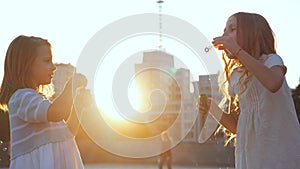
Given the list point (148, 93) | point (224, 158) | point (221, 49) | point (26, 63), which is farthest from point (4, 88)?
point (224, 158)

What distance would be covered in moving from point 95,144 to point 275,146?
23.0 metres

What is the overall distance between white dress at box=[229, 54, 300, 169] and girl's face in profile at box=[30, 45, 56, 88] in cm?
98

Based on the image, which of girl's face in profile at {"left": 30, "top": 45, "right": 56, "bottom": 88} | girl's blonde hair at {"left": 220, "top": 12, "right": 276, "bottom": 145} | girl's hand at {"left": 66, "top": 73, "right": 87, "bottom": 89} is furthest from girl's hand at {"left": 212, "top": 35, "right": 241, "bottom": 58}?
girl's face in profile at {"left": 30, "top": 45, "right": 56, "bottom": 88}

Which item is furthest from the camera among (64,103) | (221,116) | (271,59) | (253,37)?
(221,116)

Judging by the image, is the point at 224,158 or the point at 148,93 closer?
the point at 148,93

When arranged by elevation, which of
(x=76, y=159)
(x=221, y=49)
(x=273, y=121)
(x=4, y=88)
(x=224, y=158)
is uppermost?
(x=221, y=49)

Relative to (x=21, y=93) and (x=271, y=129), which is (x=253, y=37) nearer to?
(x=271, y=129)

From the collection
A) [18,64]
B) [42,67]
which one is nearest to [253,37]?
[42,67]

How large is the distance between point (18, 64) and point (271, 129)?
48.6 inches

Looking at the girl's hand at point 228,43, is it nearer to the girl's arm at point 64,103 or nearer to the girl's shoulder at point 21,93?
the girl's arm at point 64,103

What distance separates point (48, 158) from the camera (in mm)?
2641

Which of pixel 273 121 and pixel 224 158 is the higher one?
pixel 273 121

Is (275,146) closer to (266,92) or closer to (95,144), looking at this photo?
(266,92)

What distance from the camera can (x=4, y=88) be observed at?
8.95 feet
